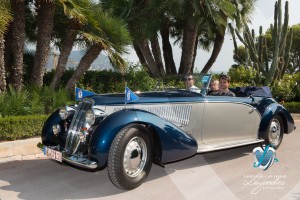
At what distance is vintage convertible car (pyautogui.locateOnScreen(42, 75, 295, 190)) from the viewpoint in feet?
12.5

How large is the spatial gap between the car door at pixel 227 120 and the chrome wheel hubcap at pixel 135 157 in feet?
3.77

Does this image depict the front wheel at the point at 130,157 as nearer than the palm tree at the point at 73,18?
Yes

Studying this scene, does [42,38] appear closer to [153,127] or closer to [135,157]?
[153,127]

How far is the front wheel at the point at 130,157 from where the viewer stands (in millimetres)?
3785

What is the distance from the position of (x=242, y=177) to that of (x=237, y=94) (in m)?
2.10

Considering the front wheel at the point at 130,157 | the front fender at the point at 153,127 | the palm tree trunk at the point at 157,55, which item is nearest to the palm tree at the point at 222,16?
the palm tree trunk at the point at 157,55

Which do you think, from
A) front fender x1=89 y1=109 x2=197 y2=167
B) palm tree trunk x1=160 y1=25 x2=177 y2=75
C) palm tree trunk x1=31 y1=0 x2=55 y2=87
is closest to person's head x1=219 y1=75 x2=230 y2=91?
front fender x1=89 y1=109 x2=197 y2=167

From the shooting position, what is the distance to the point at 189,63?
1514 cm

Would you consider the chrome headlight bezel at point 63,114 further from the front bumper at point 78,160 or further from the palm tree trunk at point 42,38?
the palm tree trunk at point 42,38

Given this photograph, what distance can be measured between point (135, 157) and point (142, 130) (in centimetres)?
34

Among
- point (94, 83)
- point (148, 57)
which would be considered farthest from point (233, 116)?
point (148, 57)

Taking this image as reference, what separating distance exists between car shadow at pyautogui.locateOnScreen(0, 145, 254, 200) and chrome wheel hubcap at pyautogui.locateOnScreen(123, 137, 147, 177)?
244 mm

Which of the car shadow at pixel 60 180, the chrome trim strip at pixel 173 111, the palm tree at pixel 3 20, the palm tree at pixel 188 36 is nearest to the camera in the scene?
the car shadow at pixel 60 180

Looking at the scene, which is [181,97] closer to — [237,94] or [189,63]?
[237,94]
